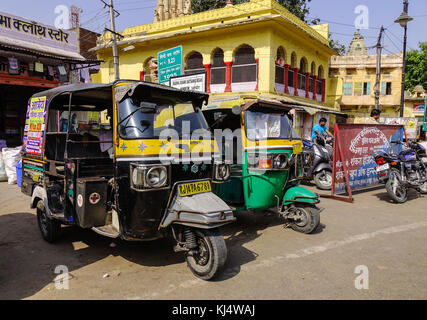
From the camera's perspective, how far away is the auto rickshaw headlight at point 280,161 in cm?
504

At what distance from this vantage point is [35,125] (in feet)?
16.5

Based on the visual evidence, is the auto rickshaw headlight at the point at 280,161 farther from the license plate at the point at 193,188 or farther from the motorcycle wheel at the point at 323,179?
the motorcycle wheel at the point at 323,179

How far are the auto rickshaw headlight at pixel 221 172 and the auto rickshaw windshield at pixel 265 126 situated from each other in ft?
3.40

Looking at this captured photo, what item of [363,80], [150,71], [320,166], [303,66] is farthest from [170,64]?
[363,80]

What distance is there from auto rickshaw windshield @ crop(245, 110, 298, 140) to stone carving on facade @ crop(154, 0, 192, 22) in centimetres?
2302

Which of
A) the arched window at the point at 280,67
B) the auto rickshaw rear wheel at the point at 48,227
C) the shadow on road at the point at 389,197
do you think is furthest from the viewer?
the arched window at the point at 280,67

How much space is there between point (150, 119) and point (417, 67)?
40.0 metres

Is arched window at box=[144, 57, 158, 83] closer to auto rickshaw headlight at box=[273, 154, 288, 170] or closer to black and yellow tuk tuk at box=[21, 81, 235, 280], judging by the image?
black and yellow tuk tuk at box=[21, 81, 235, 280]

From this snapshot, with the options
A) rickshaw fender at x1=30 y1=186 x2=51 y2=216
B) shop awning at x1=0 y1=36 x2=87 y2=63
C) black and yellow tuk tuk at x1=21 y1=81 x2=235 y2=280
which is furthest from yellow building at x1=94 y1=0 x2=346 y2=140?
black and yellow tuk tuk at x1=21 y1=81 x2=235 y2=280

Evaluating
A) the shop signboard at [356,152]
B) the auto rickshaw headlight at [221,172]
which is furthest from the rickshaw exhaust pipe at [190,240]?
the shop signboard at [356,152]

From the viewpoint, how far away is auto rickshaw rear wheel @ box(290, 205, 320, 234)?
16.6ft
